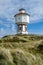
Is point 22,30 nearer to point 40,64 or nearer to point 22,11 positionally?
point 22,11

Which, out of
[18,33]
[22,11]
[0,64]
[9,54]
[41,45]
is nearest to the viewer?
[0,64]

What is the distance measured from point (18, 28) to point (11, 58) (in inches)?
1613

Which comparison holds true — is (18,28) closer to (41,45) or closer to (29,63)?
(41,45)

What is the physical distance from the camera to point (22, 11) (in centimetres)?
6438

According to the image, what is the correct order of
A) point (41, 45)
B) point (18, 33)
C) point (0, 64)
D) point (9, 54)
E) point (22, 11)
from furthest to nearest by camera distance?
1. point (22, 11)
2. point (18, 33)
3. point (41, 45)
4. point (9, 54)
5. point (0, 64)

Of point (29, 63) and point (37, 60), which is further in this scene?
point (37, 60)

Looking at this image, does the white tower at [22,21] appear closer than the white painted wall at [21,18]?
Yes

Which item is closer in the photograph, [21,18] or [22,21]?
[22,21]

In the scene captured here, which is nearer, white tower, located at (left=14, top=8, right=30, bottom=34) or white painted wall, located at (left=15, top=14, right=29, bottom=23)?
white tower, located at (left=14, top=8, right=30, bottom=34)

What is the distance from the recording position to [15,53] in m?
21.6

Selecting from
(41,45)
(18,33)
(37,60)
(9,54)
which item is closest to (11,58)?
(9,54)

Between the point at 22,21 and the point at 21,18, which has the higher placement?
the point at 21,18

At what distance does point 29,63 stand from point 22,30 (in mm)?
41157

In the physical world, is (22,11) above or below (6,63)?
above
